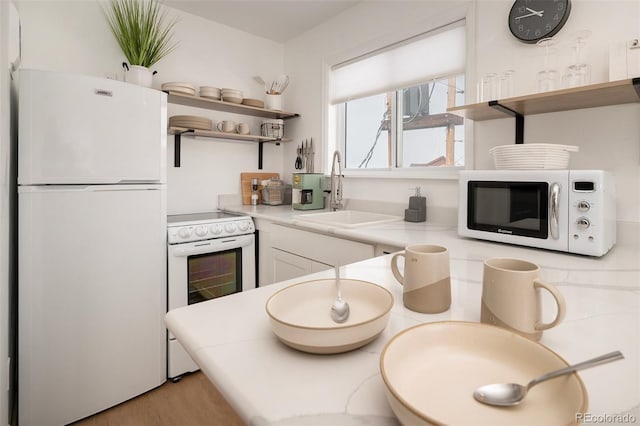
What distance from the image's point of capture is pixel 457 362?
497mm

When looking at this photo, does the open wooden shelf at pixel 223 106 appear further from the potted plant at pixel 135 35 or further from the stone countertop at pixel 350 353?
the stone countertop at pixel 350 353

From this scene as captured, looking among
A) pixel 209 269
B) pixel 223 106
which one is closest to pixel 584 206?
pixel 209 269

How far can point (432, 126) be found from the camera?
2375mm

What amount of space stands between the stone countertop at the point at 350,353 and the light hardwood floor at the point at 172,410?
4.21ft

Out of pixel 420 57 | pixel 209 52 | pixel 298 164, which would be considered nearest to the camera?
pixel 420 57

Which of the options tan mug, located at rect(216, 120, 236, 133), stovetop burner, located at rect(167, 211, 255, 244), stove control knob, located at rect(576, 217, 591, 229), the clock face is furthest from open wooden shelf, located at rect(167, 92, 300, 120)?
stove control knob, located at rect(576, 217, 591, 229)

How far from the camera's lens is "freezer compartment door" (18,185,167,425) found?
5.14ft

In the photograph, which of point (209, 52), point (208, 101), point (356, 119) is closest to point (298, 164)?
point (356, 119)

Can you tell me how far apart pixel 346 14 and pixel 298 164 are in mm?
1310

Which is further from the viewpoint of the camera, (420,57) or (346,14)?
(346,14)

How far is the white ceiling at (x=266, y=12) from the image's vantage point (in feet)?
8.61

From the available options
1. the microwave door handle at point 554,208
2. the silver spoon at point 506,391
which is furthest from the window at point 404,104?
the silver spoon at point 506,391

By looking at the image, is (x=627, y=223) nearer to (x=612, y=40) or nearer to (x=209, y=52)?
(x=612, y=40)

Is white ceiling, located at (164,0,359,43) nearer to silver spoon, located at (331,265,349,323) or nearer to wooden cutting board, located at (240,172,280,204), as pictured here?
wooden cutting board, located at (240,172,280,204)
